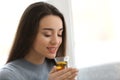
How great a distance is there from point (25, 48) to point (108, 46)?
0.88 m

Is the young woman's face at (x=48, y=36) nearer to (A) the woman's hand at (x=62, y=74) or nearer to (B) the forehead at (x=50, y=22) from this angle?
(B) the forehead at (x=50, y=22)

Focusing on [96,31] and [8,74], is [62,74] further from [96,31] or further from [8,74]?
[96,31]

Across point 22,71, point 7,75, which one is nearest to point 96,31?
point 22,71

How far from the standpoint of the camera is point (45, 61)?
5.15ft

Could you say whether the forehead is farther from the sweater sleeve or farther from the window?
the window

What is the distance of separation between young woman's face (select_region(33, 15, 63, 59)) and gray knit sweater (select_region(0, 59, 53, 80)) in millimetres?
114

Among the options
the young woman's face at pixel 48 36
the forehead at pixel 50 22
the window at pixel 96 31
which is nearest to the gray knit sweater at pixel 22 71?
the young woman's face at pixel 48 36

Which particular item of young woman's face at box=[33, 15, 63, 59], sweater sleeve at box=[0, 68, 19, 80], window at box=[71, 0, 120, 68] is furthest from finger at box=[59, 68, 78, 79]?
window at box=[71, 0, 120, 68]

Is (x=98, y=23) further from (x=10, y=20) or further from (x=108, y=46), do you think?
(x=10, y=20)

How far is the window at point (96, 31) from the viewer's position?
2002 millimetres

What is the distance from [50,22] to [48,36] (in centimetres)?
8

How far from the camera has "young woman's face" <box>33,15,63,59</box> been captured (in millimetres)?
1328

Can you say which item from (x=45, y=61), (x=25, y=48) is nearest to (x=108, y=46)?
(x=45, y=61)

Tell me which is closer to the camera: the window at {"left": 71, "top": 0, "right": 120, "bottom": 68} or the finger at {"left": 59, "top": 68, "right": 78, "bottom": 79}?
the finger at {"left": 59, "top": 68, "right": 78, "bottom": 79}
